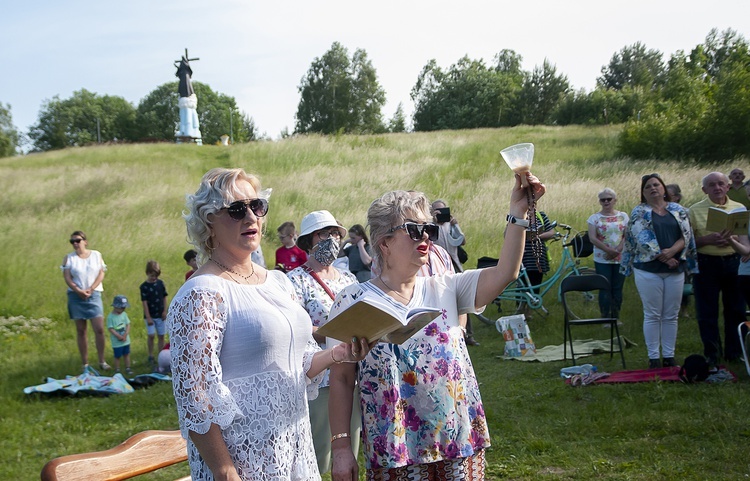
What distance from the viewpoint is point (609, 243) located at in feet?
35.6

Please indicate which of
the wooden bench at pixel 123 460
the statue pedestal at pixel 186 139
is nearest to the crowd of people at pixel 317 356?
the wooden bench at pixel 123 460

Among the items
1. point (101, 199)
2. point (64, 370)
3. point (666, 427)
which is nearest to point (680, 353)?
point (666, 427)

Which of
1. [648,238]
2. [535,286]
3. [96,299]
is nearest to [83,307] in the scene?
[96,299]

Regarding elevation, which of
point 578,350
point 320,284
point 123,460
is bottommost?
point 578,350

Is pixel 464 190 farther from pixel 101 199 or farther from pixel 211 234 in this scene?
pixel 211 234

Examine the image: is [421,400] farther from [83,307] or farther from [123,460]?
[83,307]

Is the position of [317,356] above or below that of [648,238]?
above

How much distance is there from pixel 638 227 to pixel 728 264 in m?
1.14

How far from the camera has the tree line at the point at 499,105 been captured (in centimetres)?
2722

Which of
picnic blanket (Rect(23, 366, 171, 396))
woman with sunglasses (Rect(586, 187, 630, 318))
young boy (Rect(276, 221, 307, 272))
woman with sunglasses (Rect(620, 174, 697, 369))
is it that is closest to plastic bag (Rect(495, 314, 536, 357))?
woman with sunglasses (Rect(586, 187, 630, 318))

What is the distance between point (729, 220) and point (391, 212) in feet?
19.5

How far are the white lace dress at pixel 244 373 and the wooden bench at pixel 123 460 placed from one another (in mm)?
265

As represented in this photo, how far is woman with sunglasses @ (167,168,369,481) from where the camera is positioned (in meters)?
2.42

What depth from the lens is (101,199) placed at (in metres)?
27.0
